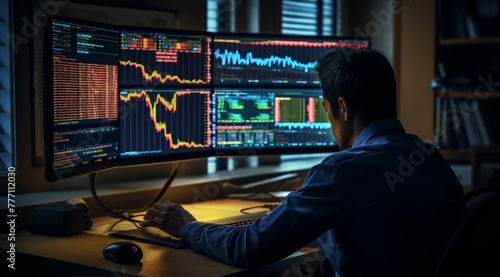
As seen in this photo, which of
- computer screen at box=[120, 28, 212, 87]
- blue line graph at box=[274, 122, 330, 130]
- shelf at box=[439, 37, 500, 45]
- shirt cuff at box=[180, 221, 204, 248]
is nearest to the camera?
shirt cuff at box=[180, 221, 204, 248]

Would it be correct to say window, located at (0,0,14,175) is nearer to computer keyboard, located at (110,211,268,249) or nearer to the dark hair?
computer keyboard, located at (110,211,268,249)

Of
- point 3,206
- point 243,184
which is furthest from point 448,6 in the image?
point 3,206

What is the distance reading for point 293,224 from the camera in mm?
1718

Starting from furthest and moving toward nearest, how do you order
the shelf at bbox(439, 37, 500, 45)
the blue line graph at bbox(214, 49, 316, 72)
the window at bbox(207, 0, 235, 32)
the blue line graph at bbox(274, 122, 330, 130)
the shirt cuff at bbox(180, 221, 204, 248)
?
the shelf at bbox(439, 37, 500, 45) → the window at bbox(207, 0, 235, 32) → the blue line graph at bbox(274, 122, 330, 130) → the blue line graph at bbox(214, 49, 316, 72) → the shirt cuff at bbox(180, 221, 204, 248)

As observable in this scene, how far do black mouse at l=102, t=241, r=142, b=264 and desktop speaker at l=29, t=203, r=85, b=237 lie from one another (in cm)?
32

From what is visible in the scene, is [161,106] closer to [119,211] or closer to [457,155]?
[119,211]

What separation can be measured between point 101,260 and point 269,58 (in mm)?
1189

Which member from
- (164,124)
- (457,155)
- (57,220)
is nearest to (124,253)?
(57,220)

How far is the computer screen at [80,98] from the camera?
1996 millimetres

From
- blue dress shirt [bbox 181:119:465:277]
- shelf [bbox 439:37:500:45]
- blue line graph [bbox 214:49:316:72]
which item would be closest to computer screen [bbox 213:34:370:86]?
blue line graph [bbox 214:49:316:72]

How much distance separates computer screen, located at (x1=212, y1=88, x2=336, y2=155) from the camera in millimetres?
2688

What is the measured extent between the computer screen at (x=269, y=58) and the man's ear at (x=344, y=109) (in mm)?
882

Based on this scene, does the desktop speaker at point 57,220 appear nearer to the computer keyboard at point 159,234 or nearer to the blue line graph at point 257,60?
the computer keyboard at point 159,234

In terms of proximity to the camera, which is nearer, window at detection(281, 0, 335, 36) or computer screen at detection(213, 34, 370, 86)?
computer screen at detection(213, 34, 370, 86)
